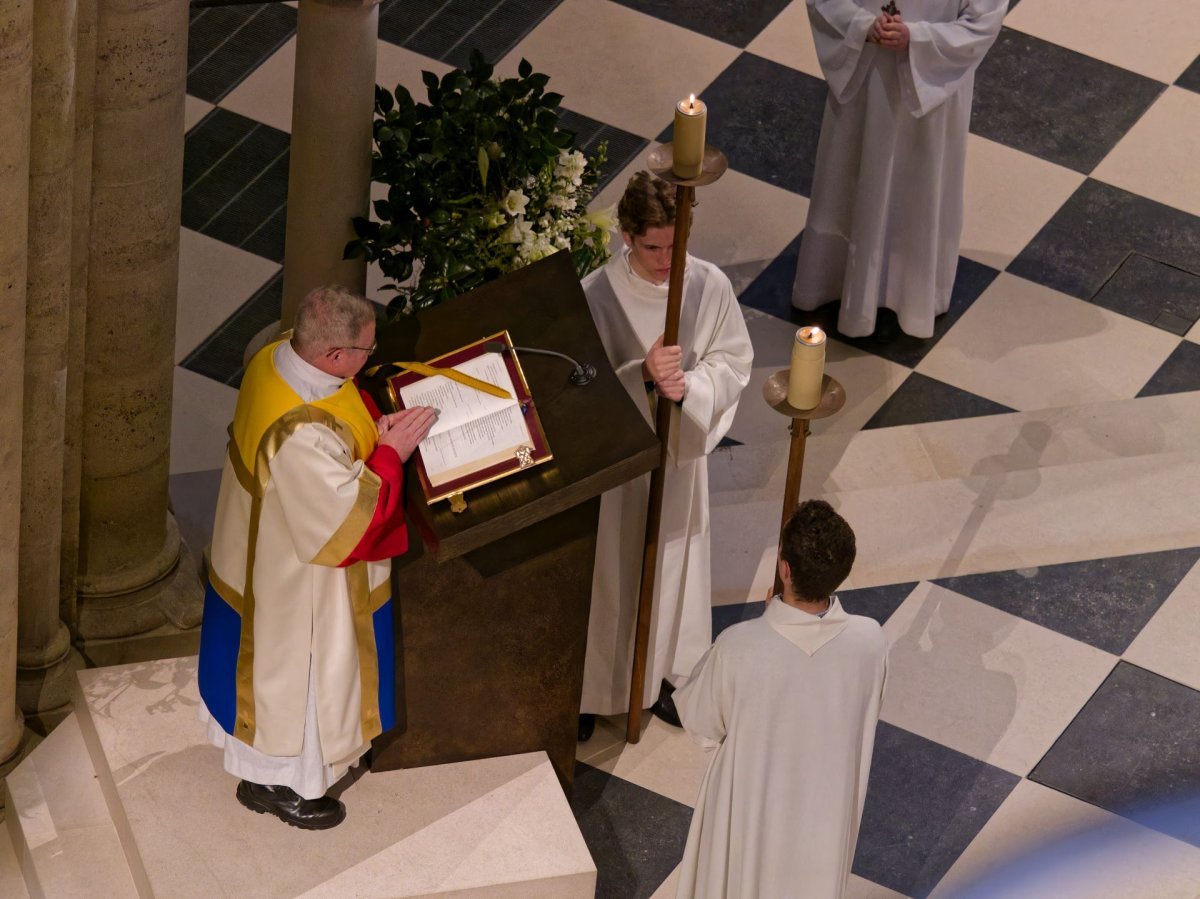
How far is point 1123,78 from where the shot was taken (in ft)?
27.8

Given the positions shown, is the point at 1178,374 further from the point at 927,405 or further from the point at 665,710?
the point at 665,710

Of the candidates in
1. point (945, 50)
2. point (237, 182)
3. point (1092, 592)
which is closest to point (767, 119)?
point (945, 50)

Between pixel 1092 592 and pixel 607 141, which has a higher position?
pixel 607 141

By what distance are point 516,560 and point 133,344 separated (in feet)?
3.63

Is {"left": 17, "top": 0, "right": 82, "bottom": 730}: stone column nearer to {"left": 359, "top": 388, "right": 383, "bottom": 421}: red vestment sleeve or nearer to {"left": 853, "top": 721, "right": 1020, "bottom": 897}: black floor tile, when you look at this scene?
{"left": 359, "top": 388, "right": 383, "bottom": 421}: red vestment sleeve

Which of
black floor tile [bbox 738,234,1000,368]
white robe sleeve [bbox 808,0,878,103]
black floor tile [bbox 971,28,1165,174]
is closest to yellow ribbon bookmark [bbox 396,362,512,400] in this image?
white robe sleeve [bbox 808,0,878,103]

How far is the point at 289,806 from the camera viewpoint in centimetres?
512

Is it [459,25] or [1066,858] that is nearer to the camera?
[1066,858]

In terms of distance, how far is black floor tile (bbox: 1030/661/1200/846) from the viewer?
572 centimetres

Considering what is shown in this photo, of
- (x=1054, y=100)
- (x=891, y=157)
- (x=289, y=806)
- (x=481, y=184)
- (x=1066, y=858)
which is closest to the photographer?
(x=289, y=806)

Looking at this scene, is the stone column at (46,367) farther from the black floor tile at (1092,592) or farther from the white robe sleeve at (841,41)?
the white robe sleeve at (841,41)

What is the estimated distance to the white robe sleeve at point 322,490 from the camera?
4.56 meters

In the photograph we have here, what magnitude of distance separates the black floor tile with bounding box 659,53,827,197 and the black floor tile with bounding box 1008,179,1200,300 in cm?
88

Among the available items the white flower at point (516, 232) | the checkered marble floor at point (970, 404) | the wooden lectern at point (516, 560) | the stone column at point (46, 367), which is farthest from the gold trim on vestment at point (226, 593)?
the checkered marble floor at point (970, 404)
